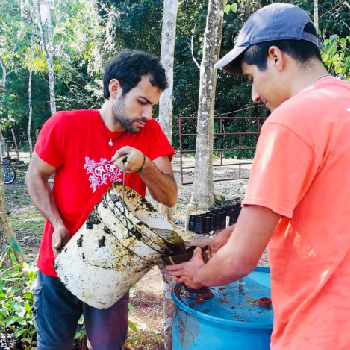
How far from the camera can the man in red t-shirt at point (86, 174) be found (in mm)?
1776

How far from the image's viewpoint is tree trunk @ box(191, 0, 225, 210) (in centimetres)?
575

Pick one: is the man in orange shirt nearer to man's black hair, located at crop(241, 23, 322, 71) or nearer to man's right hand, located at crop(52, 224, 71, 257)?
man's black hair, located at crop(241, 23, 322, 71)

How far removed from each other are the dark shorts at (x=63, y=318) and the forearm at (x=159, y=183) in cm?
59

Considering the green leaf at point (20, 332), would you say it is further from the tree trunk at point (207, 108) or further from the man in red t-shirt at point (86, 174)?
the tree trunk at point (207, 108)

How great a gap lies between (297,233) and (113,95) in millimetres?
1284

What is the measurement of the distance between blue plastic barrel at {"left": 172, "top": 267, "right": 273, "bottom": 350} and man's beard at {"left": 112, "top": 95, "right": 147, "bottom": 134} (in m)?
0.81

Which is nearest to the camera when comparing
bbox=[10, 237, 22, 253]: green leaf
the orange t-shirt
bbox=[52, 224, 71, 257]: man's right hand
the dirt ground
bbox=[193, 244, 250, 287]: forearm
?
the orange t-shirt

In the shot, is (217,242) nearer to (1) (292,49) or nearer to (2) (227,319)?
(2) (227,319)

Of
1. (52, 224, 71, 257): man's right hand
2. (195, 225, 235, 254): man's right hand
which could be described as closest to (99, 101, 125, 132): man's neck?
(52, 224, 71, 257): man's right hand

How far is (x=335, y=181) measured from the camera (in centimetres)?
92

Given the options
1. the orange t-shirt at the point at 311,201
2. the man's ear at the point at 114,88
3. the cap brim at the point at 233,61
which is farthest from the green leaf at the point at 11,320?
the cap brim at the point at 233,61

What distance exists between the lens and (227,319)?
1364mm


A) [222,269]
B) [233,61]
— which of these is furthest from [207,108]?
[222,269]

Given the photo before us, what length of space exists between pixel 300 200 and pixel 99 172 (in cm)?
111
